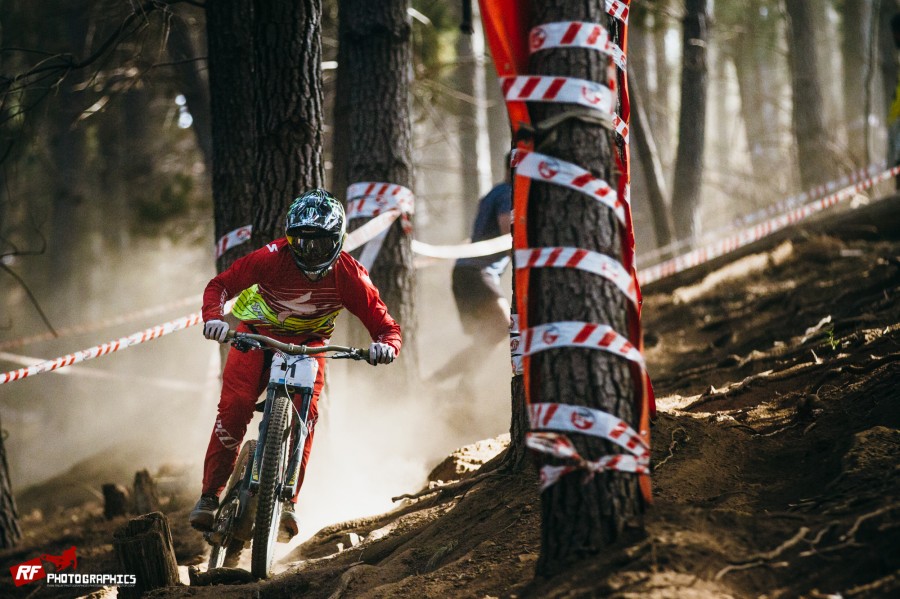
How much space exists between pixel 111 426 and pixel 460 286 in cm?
1384

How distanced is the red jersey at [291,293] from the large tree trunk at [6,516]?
4.10 metres

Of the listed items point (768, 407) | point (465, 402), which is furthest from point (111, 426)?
point (768, 407)

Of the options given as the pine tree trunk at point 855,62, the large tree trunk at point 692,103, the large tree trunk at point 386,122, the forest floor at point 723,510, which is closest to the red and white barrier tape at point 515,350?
the forest floor at point 723,510

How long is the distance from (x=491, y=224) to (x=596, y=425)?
4823 mm

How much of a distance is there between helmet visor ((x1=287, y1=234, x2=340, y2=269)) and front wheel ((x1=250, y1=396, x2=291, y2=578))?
0.84 metres

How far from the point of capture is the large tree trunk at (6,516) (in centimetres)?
785

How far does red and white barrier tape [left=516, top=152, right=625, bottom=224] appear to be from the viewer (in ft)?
11.6

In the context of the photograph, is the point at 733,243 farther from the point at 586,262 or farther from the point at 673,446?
the point at 586,262

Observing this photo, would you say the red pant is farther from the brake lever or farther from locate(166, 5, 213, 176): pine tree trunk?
locate(166, 5, 213, 176): pine tree trunk

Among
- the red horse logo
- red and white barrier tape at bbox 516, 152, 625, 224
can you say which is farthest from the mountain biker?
the red horse logo

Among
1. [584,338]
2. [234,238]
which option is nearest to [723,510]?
[584,338]

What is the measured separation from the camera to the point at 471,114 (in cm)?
2020

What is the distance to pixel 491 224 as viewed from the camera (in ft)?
26.5

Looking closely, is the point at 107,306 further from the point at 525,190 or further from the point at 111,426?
the point at 525,190
